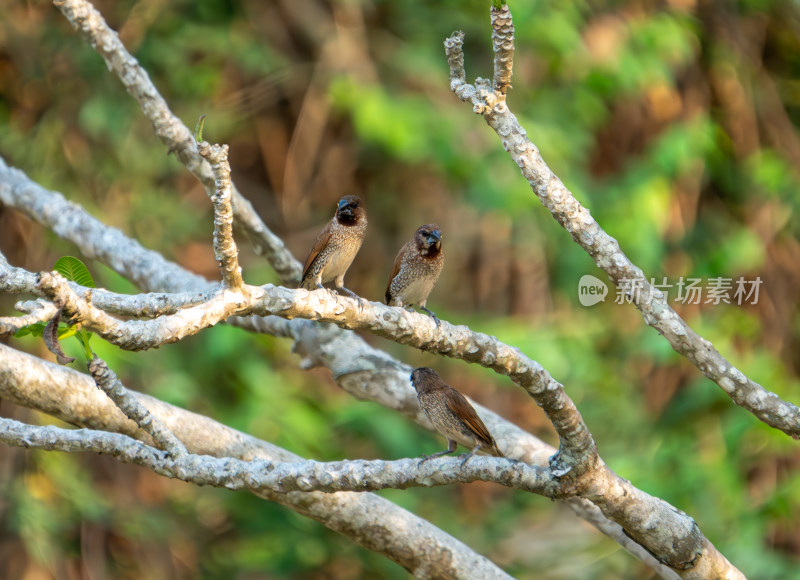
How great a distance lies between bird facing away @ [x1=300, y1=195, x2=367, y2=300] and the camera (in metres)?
4.53

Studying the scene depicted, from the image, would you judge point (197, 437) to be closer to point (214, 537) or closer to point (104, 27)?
point (104, 27)

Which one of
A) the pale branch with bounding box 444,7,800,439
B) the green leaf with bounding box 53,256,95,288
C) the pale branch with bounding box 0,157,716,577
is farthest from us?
the pale branch with bounding box 0,157,716,577

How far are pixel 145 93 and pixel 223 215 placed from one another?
1956 millimetres

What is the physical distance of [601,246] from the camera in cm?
319

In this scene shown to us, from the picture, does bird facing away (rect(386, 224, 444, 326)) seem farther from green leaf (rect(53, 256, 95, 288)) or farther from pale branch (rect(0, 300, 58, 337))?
pale branch (rect(0, 300, 58, 337))

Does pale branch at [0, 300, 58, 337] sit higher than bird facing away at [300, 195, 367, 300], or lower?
lower

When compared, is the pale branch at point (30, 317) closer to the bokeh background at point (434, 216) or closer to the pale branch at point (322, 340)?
the pale branch at point (322, 340)

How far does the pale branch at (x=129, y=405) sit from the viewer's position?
240cm

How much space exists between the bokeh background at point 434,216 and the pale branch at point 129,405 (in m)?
3.01

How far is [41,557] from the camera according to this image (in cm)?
640

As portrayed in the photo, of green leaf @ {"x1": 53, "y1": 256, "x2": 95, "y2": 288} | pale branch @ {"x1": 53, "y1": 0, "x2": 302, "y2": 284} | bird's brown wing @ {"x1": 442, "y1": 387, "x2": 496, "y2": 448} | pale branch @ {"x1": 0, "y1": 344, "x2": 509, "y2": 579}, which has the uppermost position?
pale branch @ {"x1": 53, "y1": 0, "x2": 302, "y2": 284}

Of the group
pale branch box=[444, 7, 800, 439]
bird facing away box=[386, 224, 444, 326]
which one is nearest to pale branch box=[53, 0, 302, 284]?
bird facing away box=[386, 224, 444, 326]

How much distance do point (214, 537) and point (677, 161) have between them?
461 cm

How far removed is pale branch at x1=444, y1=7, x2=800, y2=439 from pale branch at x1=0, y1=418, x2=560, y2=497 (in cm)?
72
